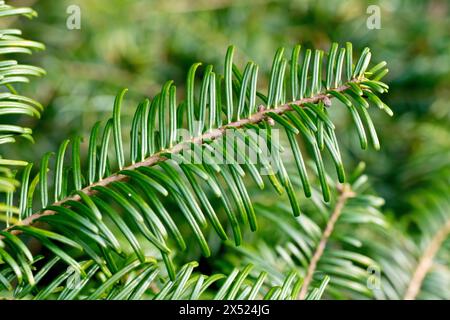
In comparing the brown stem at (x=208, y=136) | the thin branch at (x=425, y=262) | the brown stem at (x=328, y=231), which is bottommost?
the thin branch at (x=425, y=262)

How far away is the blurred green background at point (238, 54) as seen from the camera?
0.92 meters

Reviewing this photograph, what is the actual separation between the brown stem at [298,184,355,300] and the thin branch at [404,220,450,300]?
119 mm

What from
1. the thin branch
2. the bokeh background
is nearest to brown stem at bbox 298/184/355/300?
the thin branch

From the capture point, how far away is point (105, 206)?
1.25 ft

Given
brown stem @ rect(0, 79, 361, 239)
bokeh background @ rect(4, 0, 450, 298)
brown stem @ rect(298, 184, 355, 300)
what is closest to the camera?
brown stem @ rect(0, 79, 361, 239)

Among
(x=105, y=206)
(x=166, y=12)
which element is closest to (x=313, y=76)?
(x=105, y=206)

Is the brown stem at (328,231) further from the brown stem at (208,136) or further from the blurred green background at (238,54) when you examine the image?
the blurred green background at (238,54)

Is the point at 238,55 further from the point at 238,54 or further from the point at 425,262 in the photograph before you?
the point at 425,262

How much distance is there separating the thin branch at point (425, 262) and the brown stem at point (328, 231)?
12 centimetres

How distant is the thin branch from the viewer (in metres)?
0.61

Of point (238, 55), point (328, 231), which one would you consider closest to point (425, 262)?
point (328, 231)

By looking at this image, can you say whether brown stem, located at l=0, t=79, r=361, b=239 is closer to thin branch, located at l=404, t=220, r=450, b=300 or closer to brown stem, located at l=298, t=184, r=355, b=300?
brown stem, located at l=298, t=184, r=355, b=300

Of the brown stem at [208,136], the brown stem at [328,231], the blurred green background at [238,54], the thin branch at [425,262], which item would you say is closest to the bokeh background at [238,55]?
the blurred green background at [238,54]
